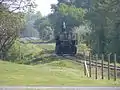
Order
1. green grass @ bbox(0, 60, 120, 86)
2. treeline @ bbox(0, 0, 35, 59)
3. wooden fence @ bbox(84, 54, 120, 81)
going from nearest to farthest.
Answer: green grass @ bbox(0, 60, 120, 86), wooden fence @ bbox(84, 54, 120, 81), treeline @ bbox(0, 0, 35, 59)

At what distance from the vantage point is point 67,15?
126750mm

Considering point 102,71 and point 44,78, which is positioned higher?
point 44,78

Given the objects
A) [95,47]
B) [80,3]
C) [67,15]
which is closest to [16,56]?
[95,47]

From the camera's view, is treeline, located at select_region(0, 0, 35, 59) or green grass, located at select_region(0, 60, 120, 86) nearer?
green grass, located at select_region(0, 60, 120, 86)

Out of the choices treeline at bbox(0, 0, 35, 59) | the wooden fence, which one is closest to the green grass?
the wooden fence

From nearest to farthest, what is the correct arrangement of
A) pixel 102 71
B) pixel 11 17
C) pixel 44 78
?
pixel 44 78 < pixel 102 71 < pixel 11 17

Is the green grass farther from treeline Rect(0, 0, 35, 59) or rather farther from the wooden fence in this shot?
treeline Rect(0, 0, 35, 59)

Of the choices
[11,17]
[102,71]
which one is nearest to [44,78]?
[102,71]

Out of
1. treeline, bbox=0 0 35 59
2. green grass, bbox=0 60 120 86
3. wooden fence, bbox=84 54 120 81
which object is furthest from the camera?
treeline, bbox=0 0 35 59

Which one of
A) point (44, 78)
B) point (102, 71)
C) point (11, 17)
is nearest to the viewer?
point (44, 78)

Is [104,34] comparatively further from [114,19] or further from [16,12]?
[16,12]

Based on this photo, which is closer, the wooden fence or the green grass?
the green grass

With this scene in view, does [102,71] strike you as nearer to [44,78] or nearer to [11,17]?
[44,78]

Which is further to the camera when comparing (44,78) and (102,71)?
(102,71)
